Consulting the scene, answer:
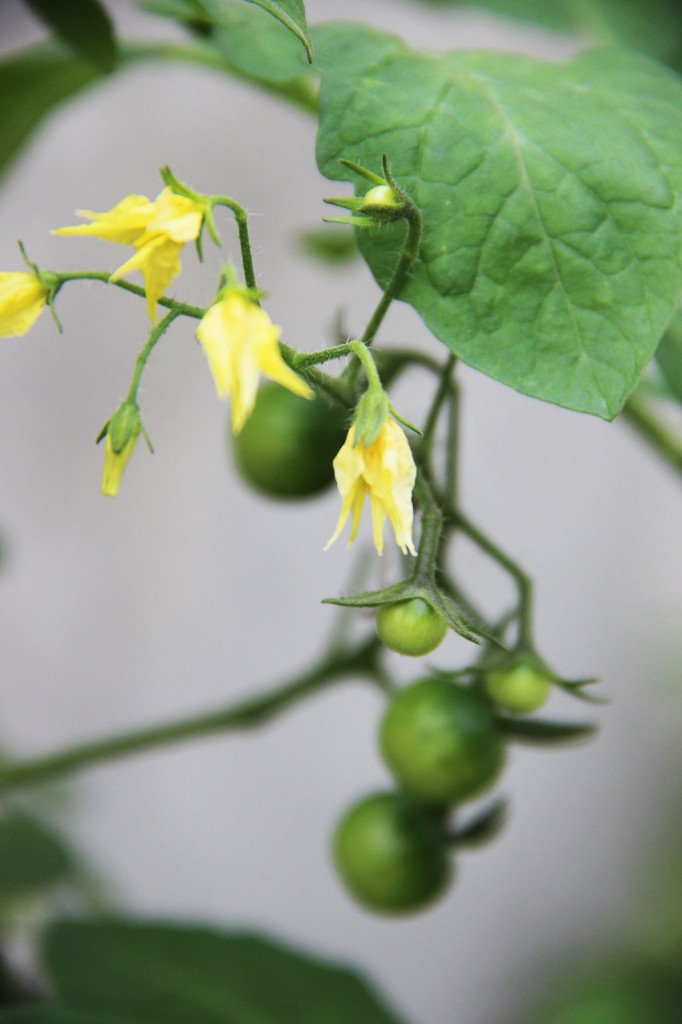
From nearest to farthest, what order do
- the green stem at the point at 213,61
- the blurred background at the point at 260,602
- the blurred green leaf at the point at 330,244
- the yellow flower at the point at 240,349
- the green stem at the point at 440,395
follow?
1. the yellow flower at the point at 240,349
2. the green stem at the point at 440,395
3. the green stem at the point at 213,61
4. the blurred green leaf at the point at 330,244
5. the blurred background at the point at 260,602

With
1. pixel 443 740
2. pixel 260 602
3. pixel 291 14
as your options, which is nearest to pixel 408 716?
pixel 443 740

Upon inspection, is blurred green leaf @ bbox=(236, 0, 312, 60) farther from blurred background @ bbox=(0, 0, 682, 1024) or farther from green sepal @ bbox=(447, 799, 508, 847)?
blurred background @ bbox=(0, 0, 682, 1024)

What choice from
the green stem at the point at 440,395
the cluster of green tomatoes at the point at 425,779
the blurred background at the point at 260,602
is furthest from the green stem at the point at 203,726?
the blurred background at the point at 260,602

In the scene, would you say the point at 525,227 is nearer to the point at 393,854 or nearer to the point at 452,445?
the point at 452,445

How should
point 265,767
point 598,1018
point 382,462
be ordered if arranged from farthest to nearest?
1. point 265,767
2. point 598,1018
3. point 382,462

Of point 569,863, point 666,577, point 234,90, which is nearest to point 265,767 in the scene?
point 569,863

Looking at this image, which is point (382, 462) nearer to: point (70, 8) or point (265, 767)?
point (70, 8)

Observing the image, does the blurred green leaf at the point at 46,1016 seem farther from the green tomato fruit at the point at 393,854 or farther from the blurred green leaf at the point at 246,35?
the blurred green leaf at the point at 246,35
